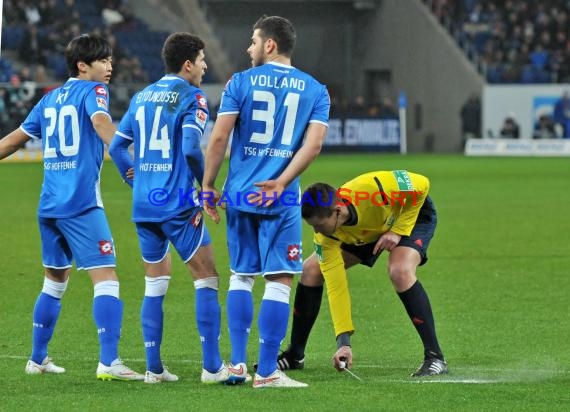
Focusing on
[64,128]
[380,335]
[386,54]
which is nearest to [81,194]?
[64,128]

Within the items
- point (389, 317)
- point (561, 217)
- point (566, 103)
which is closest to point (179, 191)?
point (389, 317)

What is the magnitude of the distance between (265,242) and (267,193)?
0.30 metres

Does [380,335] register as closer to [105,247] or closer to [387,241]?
[387,241]

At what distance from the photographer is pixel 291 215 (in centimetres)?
695

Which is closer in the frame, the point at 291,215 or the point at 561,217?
the point at 291,215

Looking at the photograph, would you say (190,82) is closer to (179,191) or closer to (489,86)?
(179,191)

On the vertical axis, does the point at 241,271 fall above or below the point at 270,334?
above

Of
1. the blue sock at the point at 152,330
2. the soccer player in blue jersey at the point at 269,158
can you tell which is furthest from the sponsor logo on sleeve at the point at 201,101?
the blue sock at the point at 152,330

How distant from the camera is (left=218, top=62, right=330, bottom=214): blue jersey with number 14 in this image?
272 inches

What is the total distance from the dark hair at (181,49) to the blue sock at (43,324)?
5.51ft

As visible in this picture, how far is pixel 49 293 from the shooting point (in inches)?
296

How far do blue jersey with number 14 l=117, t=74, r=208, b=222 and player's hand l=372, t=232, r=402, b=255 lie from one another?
1.25 meters

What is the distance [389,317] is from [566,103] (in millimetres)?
30506

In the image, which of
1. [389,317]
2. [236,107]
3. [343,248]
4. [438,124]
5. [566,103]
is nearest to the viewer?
[236,107]
